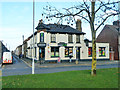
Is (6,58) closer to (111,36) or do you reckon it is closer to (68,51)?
(68,51)

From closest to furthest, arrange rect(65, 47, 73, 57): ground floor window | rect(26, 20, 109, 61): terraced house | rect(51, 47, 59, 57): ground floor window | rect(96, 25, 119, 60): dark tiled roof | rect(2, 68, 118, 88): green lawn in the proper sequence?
rect(2, 68, 118, 88): green lawn → rect(26, 20, 109, 61): terraced house → rect(51, 47, 59, 57): ground floor window → rect(65, 47, 73, 57): ground floor window → rect(96, 25, 119, 60): dark tiled roof

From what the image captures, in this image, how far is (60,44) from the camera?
92.4 feet

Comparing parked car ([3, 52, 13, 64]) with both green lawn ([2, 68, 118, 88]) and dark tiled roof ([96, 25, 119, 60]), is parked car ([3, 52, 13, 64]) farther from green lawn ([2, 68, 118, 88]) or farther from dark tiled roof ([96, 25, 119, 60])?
dark tiled roof ([96, 25, 119, 60])

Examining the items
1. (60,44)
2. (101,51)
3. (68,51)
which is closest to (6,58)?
(60,44)

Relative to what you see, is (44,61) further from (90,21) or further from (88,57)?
(90,21)

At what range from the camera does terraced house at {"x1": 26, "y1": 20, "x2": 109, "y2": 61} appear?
27266mm

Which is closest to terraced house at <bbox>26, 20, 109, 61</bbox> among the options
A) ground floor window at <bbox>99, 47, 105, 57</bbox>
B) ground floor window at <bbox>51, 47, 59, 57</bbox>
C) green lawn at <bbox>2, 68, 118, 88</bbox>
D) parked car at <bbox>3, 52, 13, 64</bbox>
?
ground floor window at <bbox>51, 47, 59, 57</bbox>

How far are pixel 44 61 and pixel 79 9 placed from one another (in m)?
17.5

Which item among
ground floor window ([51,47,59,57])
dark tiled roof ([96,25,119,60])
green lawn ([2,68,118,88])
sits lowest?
green lawn ([2,68,118,88])

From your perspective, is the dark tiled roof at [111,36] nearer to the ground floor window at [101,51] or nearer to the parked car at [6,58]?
the ground floor window at [101,51]

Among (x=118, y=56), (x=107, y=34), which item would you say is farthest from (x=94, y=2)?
(x=107, y=34)

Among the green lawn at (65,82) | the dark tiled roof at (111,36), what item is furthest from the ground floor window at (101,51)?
the green lawn at (65,82)

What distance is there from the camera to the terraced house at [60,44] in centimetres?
2727

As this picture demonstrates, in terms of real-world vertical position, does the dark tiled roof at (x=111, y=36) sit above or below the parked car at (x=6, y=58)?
above
